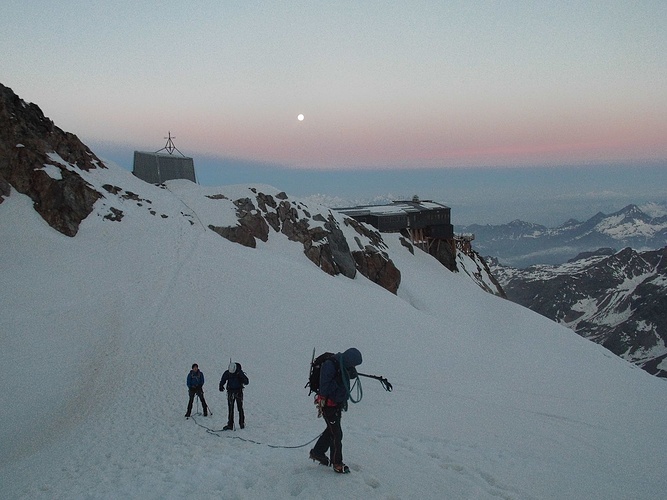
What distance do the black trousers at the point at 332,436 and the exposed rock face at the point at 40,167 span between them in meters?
28.6

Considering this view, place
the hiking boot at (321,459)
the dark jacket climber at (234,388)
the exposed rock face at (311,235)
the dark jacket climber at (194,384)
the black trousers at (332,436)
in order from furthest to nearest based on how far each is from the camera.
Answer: the exposed rock face at (311,235) < the dark jacket climber at (194,384) < the dark jacket climber at (234,388) < the hiking boot at (321,459) < the black trousers at (332,436)

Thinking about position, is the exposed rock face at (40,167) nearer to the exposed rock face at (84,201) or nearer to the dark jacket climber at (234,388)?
the exposed rock face at (84,201)

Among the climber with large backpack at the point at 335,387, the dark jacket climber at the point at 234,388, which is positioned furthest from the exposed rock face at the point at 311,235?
the climber with large backpack at the point at 335,387

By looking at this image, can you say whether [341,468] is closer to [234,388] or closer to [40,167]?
[234,388]

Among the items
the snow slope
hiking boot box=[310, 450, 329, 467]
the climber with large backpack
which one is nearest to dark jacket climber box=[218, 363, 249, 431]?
the snow slope

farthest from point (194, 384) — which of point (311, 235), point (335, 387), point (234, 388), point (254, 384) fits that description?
point (311, 235)

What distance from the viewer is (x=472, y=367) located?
2583cm

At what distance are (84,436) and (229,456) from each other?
6.19 meters

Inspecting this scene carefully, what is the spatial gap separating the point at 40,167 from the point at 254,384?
26.6m

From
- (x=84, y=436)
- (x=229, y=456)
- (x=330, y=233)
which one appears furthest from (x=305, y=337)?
(x=330, y=233)

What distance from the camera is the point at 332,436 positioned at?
8133 mm

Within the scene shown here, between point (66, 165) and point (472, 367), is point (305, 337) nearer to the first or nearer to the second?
point (472, 367)

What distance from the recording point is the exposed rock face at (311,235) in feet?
135

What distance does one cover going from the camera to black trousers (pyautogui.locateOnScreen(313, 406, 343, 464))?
7.99 m
